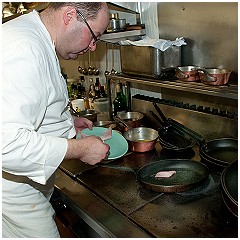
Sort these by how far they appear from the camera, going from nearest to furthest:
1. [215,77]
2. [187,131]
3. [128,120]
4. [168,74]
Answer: [215,77] < [187,131] < [168,74] < [128,120]

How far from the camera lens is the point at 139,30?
187 cm

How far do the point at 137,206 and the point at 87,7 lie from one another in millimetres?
738

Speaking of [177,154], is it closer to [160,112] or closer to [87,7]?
[160,112]

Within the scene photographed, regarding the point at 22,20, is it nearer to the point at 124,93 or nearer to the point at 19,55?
the point at 19,55

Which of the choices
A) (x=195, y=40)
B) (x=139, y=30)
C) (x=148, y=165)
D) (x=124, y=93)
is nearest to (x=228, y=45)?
(x=195, y=40)

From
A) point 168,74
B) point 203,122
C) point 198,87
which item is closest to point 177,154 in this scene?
point 203,122

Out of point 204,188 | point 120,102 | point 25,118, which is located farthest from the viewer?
point 120,102

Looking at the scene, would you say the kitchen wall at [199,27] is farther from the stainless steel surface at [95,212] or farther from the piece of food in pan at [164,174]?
the stainless steel surface at [95,212]

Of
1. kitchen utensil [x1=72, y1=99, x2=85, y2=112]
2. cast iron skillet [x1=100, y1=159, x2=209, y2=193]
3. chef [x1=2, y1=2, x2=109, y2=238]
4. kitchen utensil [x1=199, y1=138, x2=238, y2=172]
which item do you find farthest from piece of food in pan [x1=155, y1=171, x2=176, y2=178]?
kitchen utensil [x1=72, y1=99, x2=85, y2=112]

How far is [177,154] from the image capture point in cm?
151

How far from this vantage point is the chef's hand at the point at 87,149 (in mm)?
1036

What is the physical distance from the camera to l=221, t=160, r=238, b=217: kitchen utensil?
0.94 m

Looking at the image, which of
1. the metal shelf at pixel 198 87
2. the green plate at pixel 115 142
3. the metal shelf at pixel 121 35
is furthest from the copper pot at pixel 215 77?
the metal shelf at pixel 121 35

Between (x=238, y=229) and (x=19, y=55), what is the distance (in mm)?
862
